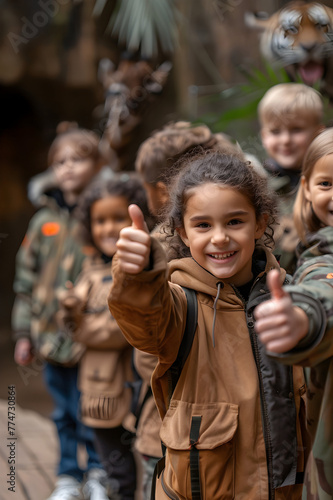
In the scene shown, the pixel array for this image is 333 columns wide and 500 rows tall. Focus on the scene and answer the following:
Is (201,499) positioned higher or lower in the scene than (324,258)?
lower

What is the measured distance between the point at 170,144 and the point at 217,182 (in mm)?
945

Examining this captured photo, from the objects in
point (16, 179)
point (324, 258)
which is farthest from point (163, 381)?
point (16, 179)

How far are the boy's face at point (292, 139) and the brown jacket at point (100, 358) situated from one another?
870 millimetres

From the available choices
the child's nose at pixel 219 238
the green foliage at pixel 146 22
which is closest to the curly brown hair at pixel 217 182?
the child's nose at pixel 219 238

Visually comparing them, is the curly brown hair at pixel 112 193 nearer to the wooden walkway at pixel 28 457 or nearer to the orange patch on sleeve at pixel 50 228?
the orange patch on sleeve at pixel 50 228

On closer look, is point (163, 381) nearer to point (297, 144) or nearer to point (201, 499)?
point (201, 499)

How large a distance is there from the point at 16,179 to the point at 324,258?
5.34 meters

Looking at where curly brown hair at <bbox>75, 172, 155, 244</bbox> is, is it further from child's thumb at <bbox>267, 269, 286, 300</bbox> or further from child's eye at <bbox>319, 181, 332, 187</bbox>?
child's thumb at <bbox>267, 269, 286, 300</bbox>

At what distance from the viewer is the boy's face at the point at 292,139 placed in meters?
2.36

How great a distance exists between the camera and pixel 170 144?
224cm

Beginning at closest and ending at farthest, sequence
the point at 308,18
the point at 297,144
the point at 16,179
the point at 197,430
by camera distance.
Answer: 1. the point at 197,430
2. the point at 297,144
3. the point at 308,18
4. the point at 16,179

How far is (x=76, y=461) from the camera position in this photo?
2.81 meters

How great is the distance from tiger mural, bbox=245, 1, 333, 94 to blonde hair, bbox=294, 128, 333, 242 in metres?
1.26

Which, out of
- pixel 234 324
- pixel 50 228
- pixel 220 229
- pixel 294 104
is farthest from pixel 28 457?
pixel 220 229
